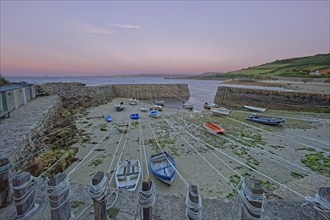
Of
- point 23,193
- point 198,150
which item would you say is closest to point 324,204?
point 23,193

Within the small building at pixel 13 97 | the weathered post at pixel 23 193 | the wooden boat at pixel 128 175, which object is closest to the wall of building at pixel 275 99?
the wooden boat at pixel 128 175

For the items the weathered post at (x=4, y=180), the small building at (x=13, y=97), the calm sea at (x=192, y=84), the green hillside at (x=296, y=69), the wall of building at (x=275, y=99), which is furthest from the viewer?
the green hillside at (x=296, y=69)

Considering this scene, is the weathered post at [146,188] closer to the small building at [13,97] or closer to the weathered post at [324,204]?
the weathered post at [324,204]

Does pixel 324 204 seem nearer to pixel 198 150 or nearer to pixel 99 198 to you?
pixel 99 198

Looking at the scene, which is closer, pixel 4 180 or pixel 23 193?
pixel 23 193

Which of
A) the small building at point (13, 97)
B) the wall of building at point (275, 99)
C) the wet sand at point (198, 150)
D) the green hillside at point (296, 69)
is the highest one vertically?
the green hillside at point (296, 69)

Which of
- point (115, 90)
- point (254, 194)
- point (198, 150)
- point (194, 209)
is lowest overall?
point (198, 150)

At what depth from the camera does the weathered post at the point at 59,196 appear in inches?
75.5

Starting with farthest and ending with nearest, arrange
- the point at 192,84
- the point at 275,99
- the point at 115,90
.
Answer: the point at 192,84, the point at 115,90, the point at 275,99

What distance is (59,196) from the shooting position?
6.39 ft

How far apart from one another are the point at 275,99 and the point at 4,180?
26.3 meters

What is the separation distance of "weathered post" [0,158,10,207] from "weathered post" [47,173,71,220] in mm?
877

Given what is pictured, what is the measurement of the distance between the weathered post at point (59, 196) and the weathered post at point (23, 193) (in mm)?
373

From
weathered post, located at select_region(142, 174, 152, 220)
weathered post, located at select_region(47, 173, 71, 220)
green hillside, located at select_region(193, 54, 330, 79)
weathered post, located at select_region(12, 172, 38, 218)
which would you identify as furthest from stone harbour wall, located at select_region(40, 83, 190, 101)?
green hillside, located at select_region(193, 54, 330, 79)
